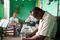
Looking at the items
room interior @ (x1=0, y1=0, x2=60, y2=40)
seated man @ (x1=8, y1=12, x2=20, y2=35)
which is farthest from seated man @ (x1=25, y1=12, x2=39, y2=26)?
seated man @ (x1=8, y1=12, x2=20, y2=35)

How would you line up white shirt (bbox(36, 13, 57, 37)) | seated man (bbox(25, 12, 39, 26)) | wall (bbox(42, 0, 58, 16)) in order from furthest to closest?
seated man (bbox(25, 12, 39, 26)) → wall (bbox(42, 0, 58, 16)) → white shirt (bbox(36, 13, 57, 37))

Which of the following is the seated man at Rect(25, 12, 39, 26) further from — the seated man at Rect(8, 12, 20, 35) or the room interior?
the seated man at Rect(8, 12, 20, 35)

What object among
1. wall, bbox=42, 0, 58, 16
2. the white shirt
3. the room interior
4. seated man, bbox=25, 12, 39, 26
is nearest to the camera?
the white shirt

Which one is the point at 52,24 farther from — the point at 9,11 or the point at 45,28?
the point at 9,11

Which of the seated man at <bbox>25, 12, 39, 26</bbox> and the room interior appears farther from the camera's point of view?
the room interior

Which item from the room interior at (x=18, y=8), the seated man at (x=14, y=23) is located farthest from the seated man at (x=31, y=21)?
the seated man at (x=14, y=23)

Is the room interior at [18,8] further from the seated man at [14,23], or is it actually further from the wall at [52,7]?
the wall at [52,7]

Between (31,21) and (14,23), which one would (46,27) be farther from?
(14,23)

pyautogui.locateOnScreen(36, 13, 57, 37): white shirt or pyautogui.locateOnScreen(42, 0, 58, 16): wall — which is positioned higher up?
pyautogui.locateOnScreen(42, 0, 58, 16): wall

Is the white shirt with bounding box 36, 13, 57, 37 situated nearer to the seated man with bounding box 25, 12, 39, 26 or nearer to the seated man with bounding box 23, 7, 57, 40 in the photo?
the seated man with bounding box 23, 7, 57, 40

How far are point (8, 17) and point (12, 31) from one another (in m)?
0.31

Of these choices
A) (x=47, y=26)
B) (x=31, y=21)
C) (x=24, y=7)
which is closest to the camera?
(x=47, y=26)

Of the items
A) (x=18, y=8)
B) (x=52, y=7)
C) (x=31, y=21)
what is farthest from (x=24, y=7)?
→ (x=52, y=7)

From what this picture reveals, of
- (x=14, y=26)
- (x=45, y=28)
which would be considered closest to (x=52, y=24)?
(x=45, y=28)
